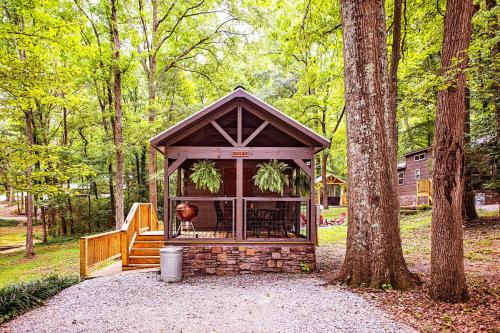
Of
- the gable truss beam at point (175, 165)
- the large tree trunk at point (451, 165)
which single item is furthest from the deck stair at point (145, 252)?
the large tree trunk at point (451, 165)

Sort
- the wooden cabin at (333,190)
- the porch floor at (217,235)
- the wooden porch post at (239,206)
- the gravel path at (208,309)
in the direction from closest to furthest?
the gravel path at (208,309) < the wooden porch post at (239,206) < the porch floor at (217,235) < the wooden cabin at (333,190)

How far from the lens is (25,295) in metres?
6.04

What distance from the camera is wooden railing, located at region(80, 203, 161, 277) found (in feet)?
26.5

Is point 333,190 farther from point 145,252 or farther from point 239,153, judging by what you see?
point 239,153

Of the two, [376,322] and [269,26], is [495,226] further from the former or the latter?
[269,26]

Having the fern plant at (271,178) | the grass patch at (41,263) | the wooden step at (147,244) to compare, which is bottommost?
the grass patch at (41,263)

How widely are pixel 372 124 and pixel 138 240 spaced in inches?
292

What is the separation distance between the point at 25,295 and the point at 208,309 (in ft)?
11.5

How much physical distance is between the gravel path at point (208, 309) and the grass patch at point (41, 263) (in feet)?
16.2

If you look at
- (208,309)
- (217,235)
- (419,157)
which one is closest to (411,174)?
(419,157)

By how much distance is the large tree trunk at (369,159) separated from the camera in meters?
6.32

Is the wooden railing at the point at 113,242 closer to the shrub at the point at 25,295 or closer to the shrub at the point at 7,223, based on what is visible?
the shrub at the point at 25,295

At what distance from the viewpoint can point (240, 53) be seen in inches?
734

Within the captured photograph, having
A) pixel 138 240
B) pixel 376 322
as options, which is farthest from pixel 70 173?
pixel 376 322
